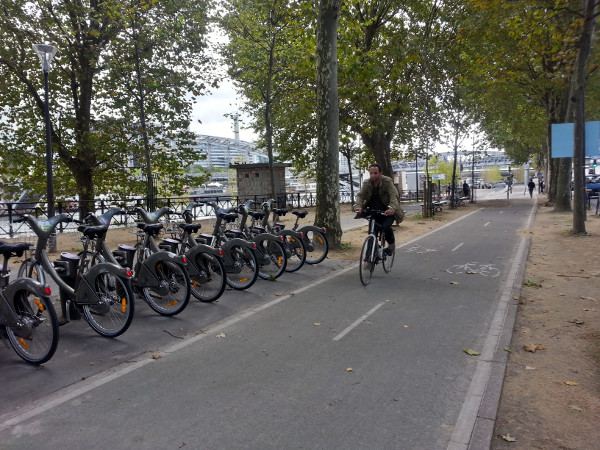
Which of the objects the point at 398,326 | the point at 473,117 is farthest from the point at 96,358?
the point at 473,117

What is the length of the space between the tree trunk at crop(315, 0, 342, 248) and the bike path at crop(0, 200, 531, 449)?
534 cm

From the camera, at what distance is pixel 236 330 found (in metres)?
5.58

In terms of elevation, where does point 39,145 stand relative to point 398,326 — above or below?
above

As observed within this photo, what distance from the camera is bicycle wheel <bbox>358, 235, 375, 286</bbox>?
25.7 feet

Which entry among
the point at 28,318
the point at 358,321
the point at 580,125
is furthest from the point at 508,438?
the point at 580,125

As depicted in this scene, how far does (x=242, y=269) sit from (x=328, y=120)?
568 cm

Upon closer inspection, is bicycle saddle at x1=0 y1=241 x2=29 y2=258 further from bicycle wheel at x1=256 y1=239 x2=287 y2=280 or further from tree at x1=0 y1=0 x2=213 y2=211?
tree at x1=0 y1=0 x2=213 y2=211

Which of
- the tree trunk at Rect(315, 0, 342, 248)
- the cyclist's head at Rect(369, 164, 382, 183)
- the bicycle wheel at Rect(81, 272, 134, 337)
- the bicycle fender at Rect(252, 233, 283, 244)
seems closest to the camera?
the bicycle wheel at Rect(81, 272, 134, 337)

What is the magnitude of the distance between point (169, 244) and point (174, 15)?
10650 mm

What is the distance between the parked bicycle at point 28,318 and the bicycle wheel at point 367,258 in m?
4.83

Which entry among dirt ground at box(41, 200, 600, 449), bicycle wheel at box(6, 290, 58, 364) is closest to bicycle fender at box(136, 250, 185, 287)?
bicycle wheel at box(6, 290, 58, 364)

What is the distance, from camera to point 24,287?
14.8 feet

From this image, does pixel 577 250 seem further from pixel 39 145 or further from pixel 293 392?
pixel 39 145

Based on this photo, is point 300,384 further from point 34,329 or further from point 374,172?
point 374,172
